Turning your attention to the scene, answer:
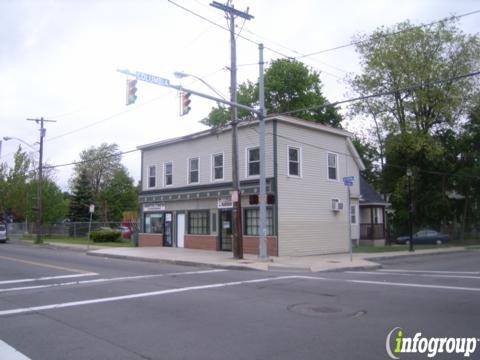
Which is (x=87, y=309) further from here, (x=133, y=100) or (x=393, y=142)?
(x=393, y=142)

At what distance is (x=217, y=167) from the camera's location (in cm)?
2719

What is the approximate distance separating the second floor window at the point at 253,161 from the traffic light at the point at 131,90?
34.4ft

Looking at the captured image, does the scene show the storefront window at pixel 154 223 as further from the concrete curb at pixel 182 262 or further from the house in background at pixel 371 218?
the house in background at pixel 371 218

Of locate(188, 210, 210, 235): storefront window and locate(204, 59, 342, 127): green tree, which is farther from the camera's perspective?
locate(204, 59, 342, 127): green tree

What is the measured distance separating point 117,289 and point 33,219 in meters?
41.5

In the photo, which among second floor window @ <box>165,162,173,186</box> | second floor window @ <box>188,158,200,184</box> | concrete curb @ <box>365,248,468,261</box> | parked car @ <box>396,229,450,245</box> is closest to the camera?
concrete curb @ <box>365,248,468,261</box>

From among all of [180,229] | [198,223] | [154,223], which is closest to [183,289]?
[198,223]

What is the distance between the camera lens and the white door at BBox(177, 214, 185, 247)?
29.1 metres

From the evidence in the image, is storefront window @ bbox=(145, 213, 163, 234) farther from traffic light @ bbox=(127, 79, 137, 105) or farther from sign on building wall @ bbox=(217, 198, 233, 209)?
traffic light @ bbox=(127, 79, 137, 105)

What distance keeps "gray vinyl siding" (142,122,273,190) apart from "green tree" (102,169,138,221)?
149 feet

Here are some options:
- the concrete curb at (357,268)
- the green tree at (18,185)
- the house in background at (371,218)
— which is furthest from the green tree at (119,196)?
the concrete curb at (357,268)

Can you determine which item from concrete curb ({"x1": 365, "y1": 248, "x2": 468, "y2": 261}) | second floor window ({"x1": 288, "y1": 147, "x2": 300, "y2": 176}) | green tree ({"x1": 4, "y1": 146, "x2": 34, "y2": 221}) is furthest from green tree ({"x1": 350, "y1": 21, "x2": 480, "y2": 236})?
green tree ({"x1": 4, "y1": 146, "x2": 34, "y2": 221})

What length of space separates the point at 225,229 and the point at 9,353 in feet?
64.8

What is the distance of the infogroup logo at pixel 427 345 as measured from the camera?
6605 mm
